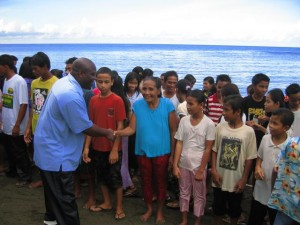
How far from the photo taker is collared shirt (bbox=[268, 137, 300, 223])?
2500 mm

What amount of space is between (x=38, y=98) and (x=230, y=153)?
2706mm

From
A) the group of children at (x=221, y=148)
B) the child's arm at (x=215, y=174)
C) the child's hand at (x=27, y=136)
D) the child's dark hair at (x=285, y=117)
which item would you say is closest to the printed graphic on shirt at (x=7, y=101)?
the child's hand at (x=27, y=136)

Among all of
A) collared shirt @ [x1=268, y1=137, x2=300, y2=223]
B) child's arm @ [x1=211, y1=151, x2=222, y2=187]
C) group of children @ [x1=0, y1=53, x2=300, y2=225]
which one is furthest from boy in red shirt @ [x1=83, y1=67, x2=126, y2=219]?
collared shirt @ [x1=268, y1=137, x2=300, y2=223]

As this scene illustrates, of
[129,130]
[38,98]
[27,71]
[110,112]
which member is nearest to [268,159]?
[129,130]

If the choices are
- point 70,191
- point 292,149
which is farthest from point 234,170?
point 70,191

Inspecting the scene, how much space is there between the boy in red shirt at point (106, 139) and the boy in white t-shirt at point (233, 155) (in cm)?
115

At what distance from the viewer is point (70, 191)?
10.3ft

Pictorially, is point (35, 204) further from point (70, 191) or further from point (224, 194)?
point (224, 194)

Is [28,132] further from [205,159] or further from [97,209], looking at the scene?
[205,159]

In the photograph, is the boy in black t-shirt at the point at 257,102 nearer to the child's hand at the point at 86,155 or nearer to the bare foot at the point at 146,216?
the bare foot at the point at 146,216

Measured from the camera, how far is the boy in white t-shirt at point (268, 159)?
3.05 m

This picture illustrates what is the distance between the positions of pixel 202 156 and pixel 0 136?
3455 mm

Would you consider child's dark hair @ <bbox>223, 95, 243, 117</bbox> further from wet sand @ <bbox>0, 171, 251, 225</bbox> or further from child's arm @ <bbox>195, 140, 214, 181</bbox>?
wet sand @ <bbox>0, 171, 251, 225</bbox>

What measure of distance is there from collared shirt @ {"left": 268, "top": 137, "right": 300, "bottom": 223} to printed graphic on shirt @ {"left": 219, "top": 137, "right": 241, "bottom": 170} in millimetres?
744
